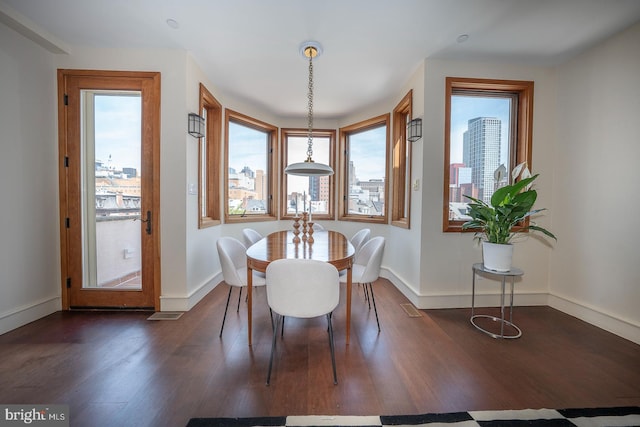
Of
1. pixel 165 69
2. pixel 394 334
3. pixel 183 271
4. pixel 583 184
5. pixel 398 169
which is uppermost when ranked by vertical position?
pixel 165 69

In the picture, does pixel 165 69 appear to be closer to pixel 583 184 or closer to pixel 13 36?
pixel 13 36

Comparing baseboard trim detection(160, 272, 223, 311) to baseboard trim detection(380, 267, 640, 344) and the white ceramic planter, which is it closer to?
baseboard trim detection(380, 267, 640, 344)

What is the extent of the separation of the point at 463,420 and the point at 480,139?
2812 millimetres

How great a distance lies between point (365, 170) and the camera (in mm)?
4230

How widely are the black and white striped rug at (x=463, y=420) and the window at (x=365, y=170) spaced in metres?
2.70

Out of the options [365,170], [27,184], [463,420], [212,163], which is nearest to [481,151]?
[365,170]

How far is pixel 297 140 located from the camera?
181 inches

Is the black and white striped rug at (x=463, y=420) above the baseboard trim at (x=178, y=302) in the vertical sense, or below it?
below

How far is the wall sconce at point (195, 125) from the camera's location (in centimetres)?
264

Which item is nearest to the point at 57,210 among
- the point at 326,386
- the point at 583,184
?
the point at 326,386

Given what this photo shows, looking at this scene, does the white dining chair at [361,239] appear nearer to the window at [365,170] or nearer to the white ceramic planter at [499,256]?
the window at [365,170]

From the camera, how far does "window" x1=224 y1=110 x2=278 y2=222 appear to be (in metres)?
3.80

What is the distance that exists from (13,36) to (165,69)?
1.20 meters

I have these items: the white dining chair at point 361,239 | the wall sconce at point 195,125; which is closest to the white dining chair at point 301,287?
the white dining chair at point 361,239
